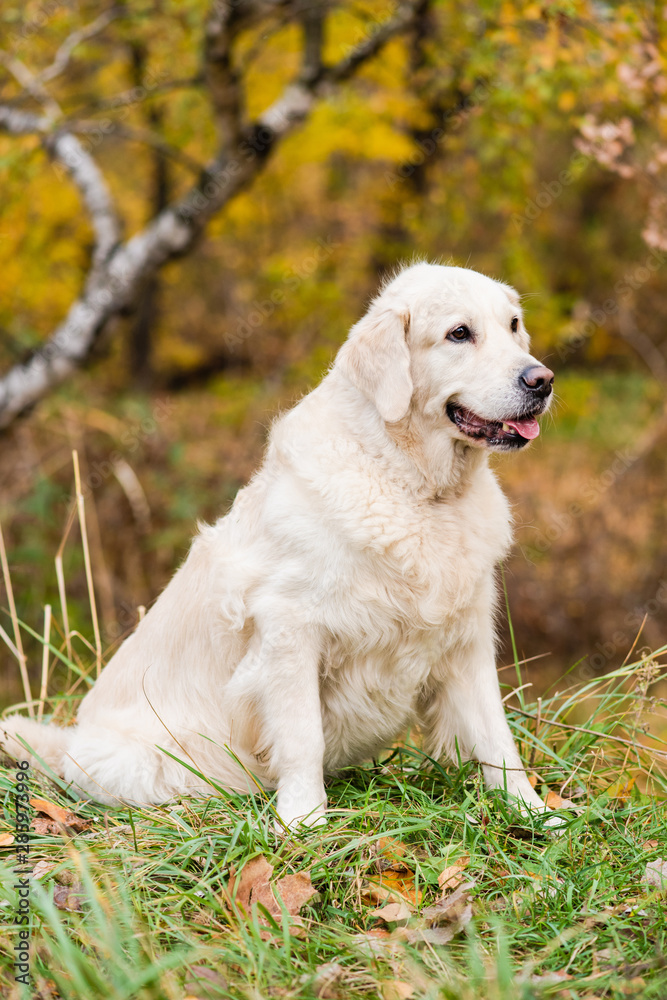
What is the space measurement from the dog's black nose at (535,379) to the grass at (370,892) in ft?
3.24

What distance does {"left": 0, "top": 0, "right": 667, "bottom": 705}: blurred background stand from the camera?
538 cm

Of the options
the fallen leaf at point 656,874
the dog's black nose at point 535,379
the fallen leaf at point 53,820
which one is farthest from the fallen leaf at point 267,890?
the dog's black nose at point 535,379

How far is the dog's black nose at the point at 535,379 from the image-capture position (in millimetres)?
2578

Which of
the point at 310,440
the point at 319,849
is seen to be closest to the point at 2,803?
the point at 319,849

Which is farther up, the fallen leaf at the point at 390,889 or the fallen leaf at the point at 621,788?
the fallen leaf at the point at 390,889

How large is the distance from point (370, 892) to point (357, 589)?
81 centimetres

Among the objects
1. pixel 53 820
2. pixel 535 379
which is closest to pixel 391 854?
pixel 53 820

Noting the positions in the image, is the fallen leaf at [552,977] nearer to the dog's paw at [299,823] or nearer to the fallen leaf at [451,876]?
the fallen leaf at [451,876]

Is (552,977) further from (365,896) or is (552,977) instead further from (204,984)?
(204,984)

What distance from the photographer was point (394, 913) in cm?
210

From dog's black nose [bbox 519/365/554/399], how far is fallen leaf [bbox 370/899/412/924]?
4.84 feet

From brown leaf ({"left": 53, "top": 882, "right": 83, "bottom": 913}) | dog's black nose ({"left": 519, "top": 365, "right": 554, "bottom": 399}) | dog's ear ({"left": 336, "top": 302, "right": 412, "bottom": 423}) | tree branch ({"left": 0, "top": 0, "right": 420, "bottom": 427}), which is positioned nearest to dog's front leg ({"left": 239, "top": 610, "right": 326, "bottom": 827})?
brown leaf ({"left": 53, "top": 882, "right": 83, "bottom": 913})

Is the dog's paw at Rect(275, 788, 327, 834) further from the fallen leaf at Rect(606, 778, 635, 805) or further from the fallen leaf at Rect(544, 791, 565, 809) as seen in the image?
the fallen leaf at Rect(606, 778, 635, 805)

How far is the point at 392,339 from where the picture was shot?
8.77 feet
